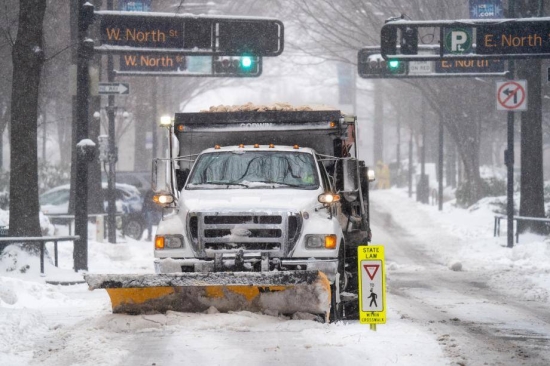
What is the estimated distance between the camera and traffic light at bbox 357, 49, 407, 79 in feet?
90.5

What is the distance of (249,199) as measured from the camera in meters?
12.4

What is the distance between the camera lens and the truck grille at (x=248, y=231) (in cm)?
1212

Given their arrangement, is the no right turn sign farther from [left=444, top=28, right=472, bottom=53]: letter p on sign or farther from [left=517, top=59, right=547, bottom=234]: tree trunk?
[left=444, top=28, right=472, bottom=53]: letter p on sign

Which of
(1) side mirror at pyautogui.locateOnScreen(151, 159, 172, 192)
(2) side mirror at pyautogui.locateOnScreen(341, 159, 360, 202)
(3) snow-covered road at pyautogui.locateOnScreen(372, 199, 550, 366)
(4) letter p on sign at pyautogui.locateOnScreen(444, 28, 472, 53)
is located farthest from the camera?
(4) letter p on sign at pyautogui.locateOnScreen(444, 28, 472, 53)

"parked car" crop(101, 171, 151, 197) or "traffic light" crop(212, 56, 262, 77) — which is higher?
"traffic light" crop(212, 56, 262, 77)

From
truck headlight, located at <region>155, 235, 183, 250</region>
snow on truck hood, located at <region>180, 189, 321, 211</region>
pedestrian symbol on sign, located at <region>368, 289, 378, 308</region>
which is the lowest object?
pedestrian symbol on sign, located at <region>368, 289, 378, 308</region>

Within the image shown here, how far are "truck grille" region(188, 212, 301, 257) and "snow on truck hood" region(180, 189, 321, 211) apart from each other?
0.34 ft

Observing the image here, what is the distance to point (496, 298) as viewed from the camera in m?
16.6

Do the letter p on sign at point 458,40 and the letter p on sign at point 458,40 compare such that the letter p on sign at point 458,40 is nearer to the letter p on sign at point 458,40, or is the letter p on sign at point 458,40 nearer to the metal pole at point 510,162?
the letter p on sign at point 458,40

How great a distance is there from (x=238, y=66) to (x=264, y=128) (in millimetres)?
10810

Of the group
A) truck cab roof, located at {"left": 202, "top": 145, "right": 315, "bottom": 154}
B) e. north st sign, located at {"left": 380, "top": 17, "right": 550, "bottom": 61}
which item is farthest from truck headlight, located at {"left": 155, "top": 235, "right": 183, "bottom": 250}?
e. north st sign, located at {"left": 380, "top": 17, "right": 550, "bottom": 61}

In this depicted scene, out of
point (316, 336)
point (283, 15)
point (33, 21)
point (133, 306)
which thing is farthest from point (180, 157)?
point (283, 15)

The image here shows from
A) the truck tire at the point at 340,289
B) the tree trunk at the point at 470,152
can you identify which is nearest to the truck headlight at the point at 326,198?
the truck tire at the point at 340,289

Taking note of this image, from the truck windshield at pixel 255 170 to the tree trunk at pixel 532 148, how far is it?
49.1ft
